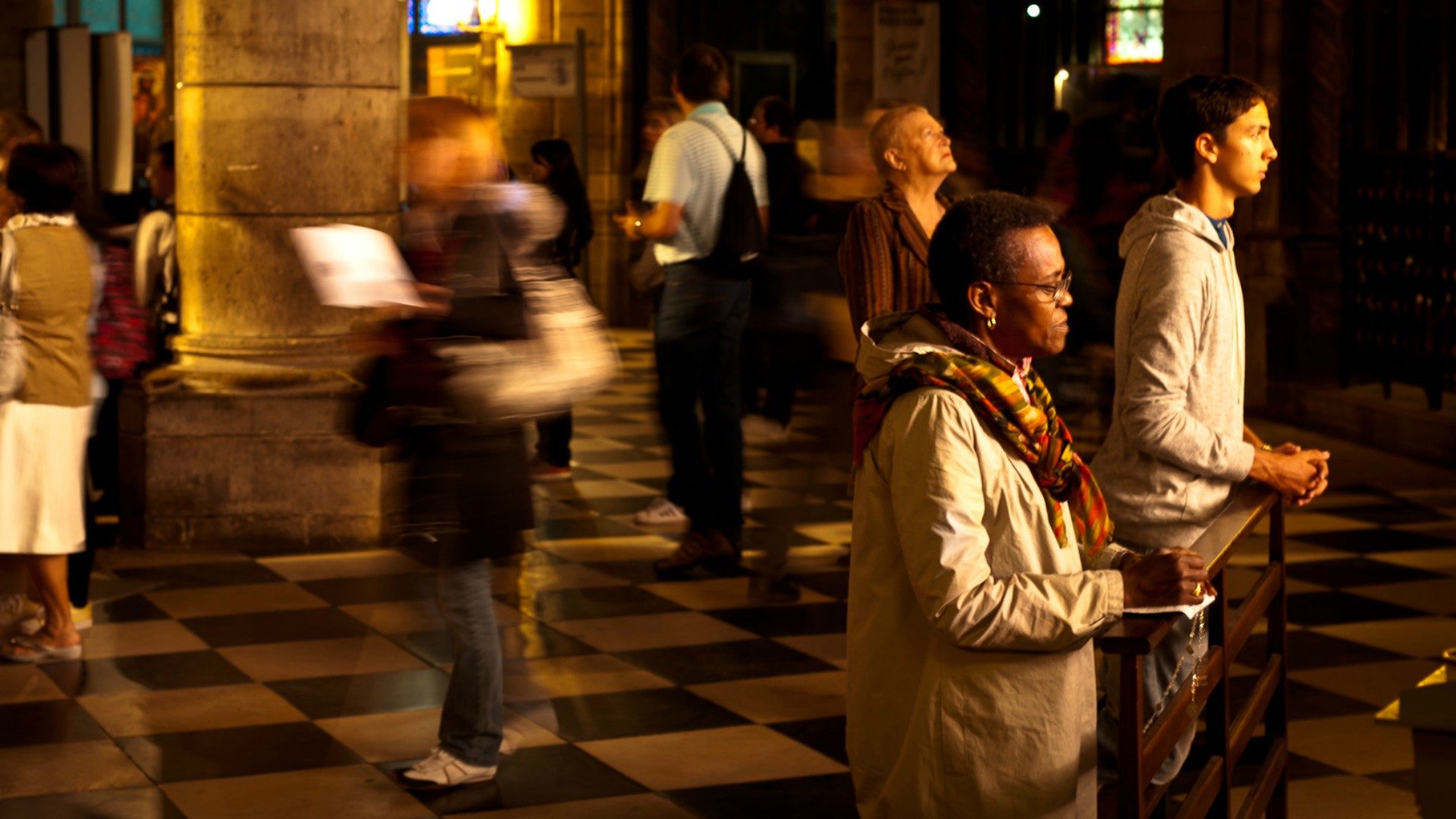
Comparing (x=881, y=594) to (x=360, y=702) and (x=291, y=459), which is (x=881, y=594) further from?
(x=291, y=459)

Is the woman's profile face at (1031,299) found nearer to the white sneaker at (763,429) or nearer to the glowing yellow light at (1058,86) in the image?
the white sneaker at (763,429)

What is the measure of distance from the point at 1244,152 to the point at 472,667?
2.27 metres

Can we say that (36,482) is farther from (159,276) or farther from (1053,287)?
(1053,287)

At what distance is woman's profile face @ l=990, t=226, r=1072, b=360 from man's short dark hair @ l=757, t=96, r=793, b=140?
23.9 ft

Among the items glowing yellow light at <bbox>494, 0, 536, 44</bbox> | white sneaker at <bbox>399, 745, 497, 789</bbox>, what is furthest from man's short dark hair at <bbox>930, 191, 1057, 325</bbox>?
glowing yellow light at <bbox>494, 0, 536, 44</bbox>

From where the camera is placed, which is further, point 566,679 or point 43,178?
point 43,178

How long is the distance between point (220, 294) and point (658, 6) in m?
13.8

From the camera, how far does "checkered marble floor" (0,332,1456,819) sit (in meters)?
5.48

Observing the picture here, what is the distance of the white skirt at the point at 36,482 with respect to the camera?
6.95 m

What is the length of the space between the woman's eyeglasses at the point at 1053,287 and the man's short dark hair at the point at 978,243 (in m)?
0.02

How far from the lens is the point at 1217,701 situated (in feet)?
13.3

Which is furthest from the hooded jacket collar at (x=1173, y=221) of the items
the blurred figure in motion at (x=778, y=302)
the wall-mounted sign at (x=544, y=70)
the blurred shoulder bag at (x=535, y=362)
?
the wall-mounted sign at (x=544, y=70)

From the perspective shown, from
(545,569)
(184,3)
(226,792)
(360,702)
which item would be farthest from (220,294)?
(226,792)

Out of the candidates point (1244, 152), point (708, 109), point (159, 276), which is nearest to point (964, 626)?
point (1244, 152)
